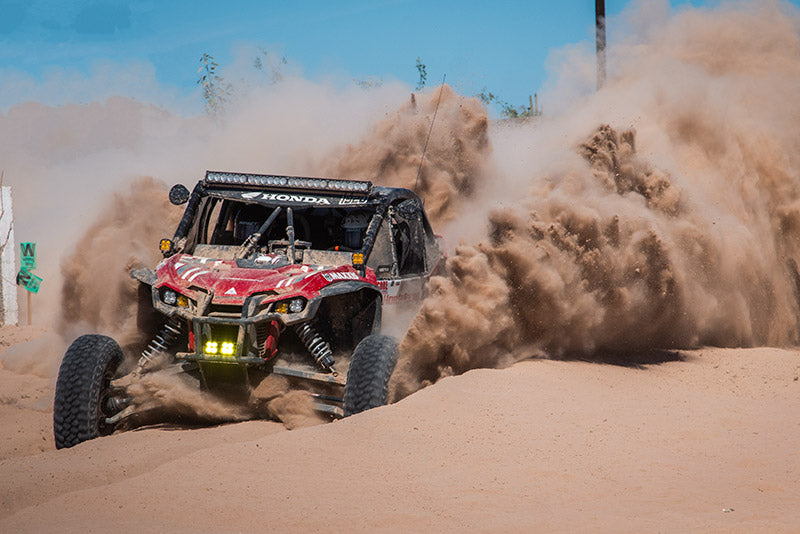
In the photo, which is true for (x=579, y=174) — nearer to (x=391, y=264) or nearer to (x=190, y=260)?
(x=391, y=264)

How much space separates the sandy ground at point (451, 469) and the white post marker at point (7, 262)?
671cm

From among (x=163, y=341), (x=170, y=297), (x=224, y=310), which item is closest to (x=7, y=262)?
(x=163, y=341)

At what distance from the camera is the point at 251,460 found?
19.0 feet

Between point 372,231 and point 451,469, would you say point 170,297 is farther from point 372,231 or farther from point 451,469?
point 451,469

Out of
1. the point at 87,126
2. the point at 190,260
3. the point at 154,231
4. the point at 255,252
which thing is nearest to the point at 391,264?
the point at 255,252

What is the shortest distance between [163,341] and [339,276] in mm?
1541

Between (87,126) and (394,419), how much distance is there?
39.8 m

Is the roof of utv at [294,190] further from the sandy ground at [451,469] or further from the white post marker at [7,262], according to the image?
the white post marker at [7,262]

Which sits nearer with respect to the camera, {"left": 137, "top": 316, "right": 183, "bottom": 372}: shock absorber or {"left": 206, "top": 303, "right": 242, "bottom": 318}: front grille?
{"left": 206, "top": 303, "right": 242, "bottom": 318}: front grille

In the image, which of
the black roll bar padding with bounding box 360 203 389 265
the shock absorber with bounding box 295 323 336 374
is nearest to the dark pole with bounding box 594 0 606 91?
the black roll bar padding with bounding box 360 203 389 265

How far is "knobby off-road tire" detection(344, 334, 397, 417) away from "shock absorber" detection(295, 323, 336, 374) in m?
0.24

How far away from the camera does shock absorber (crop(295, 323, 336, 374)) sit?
6.96 m

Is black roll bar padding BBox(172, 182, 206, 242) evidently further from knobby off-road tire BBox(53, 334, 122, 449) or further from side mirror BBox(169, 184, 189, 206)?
knobby off-road tire BBox(53, 334, 122, 449)

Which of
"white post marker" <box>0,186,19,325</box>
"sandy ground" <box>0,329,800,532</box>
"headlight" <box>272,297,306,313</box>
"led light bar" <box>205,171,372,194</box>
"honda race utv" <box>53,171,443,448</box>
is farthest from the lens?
"white post marker" <box>0,186,19,325</box>
